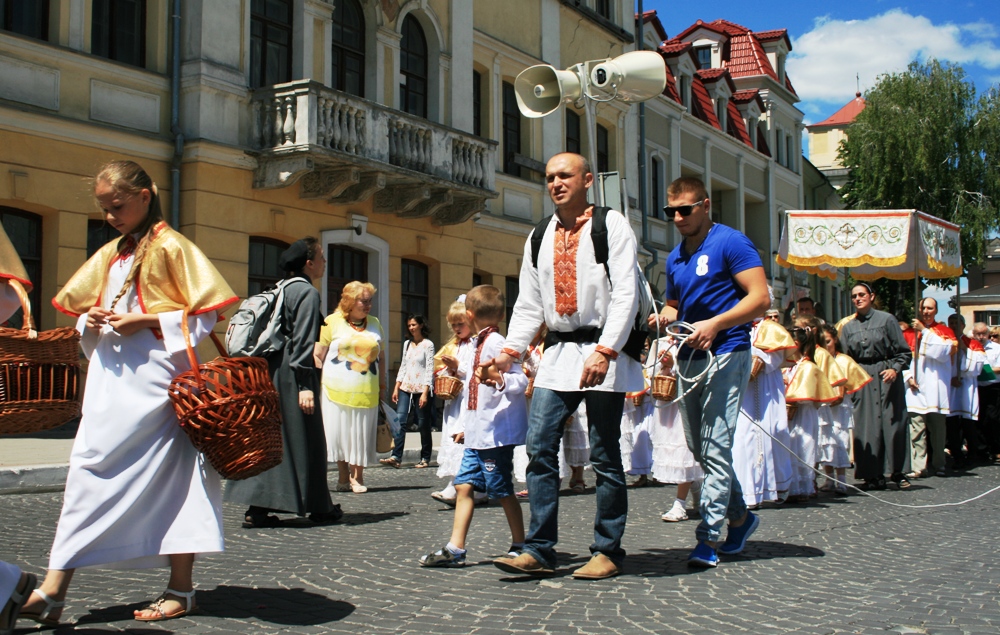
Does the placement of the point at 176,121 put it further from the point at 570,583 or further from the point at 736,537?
the point at 570,583

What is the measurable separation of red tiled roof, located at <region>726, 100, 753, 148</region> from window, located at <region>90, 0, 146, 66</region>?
91.5 ft

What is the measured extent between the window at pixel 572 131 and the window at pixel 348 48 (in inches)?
338

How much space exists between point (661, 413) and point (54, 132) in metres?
10.2

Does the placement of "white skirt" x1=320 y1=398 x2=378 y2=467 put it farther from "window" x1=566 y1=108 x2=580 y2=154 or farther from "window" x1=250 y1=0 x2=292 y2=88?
"window" x1=566 y1=108 x2=580 y2=154

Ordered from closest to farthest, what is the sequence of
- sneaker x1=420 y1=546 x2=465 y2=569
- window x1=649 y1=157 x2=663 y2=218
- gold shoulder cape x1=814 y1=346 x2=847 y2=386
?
sneaker x1=420 y1=546 x2=465 y2=569, gold shoulder cape x1=814 y1=346 x2=847 y2=386, window x1=649 y1=157 x2=663 y2=218

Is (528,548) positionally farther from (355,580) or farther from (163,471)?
(163,471)

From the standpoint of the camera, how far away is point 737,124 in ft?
138

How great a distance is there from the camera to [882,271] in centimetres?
1567

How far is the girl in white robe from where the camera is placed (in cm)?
439

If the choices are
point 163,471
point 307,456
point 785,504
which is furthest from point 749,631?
point 785,504

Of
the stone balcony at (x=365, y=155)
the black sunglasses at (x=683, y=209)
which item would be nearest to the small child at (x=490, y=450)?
the black sunglasses at (x=683, y=209)

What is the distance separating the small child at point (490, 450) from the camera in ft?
19.0

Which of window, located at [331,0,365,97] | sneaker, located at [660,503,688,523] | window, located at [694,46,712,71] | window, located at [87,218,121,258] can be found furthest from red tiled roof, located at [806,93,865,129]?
sneaker, located at [660,503,688,523]

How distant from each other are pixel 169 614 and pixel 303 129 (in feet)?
45.9
